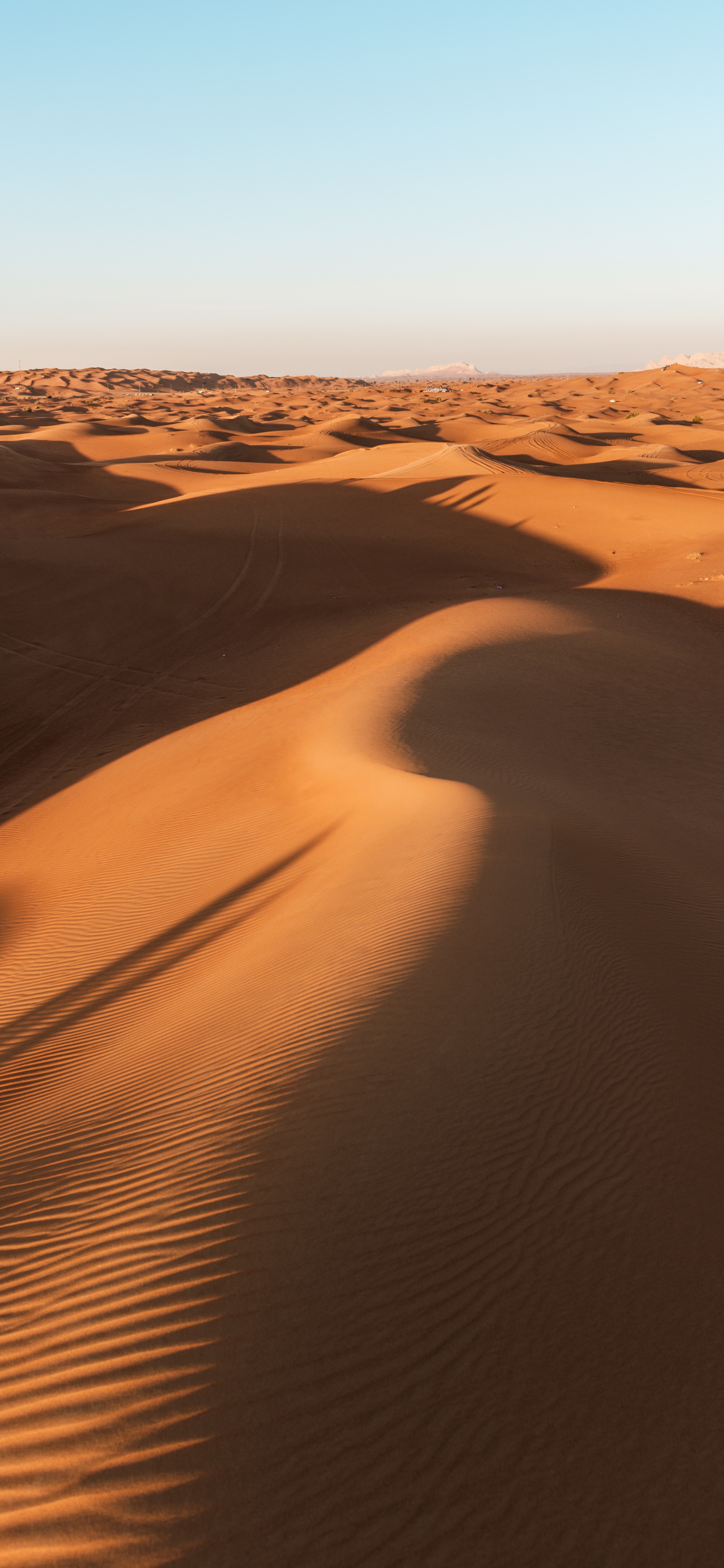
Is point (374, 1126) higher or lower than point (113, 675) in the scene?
lower

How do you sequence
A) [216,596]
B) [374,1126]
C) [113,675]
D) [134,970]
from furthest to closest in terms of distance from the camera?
[216,596] → [113,675] → [134,970] → [374,1126]

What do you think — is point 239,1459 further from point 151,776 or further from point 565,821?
point 151,776

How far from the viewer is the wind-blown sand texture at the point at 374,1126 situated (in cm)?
273

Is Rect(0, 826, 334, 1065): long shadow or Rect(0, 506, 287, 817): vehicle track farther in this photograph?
Rect(0, 506, 287, 817): vehicle track

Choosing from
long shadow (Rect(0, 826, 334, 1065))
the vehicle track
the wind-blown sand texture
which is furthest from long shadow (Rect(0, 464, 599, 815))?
long shadow (Rect(0, 826, 334, 1065))

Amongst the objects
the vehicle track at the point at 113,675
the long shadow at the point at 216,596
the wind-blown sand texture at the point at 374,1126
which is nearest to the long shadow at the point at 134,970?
the wind-blown sand texture at the point at 374,1126

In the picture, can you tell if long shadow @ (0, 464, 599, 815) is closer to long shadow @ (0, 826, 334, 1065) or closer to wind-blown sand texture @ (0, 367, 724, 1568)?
wind-blown sand texture @ (0, 367, 724, 1568)

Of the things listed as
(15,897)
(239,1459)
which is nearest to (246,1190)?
(239,1459)

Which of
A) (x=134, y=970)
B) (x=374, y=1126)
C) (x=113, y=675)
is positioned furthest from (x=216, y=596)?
(x=374, y=1126)

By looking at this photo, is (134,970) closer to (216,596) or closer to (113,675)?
(113,675)

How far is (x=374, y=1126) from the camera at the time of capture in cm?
396

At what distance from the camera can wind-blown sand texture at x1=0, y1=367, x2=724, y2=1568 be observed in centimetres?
273

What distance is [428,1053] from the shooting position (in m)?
4.44

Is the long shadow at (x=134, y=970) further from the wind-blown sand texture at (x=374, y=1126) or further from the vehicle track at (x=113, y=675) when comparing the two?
the vehicle track at (x=113, y=675)
